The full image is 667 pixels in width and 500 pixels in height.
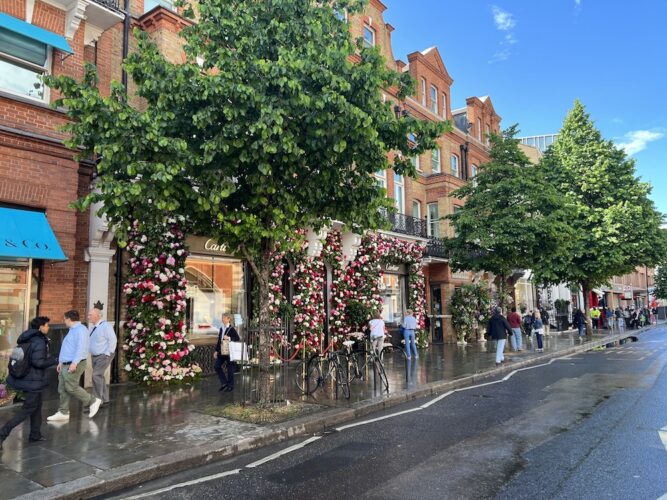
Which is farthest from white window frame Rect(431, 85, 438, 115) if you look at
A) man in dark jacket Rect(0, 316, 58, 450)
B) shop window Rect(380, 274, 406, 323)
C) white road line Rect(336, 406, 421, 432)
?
man in dark jacket Rect(0, 316, 58, 450)

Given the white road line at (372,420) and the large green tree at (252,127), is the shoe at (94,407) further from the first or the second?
the white road line at (372,420)

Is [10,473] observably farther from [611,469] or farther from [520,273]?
[520,273]

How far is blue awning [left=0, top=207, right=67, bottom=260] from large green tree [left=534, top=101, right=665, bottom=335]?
21616 mm

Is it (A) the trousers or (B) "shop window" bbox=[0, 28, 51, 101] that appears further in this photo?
(B) "shop window" bbox=[0, 28, 51, 101]

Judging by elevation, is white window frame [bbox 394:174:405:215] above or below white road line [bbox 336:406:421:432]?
above

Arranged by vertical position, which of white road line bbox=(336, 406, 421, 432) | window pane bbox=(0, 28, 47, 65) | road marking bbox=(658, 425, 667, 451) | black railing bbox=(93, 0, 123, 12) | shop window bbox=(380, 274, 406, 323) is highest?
black railing bbox=(93, 0, 123, 12)

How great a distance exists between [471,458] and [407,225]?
52.3 feet

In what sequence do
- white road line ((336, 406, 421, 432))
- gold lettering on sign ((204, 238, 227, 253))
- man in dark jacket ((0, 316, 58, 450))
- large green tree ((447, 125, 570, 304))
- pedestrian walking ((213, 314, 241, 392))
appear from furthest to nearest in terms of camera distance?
1. large green tree ((447, 125, 570, 304))
2. gold lettering on sign ((204, 238, 227, 253))
3. pedestrian walking ((213, 314, 241, 392))
4. white road line ((336, 406, 421, 432))
5. man in dark jacket ((0, 316, 58, 450))

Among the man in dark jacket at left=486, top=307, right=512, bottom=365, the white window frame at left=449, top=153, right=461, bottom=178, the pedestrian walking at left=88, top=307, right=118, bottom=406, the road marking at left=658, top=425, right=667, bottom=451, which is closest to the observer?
the road marking at left=658, top=425, right=667, bottom=451

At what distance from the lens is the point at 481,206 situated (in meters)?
17.6

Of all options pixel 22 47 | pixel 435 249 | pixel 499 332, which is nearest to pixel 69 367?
pixel 22 47

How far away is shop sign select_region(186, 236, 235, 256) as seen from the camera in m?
13.0

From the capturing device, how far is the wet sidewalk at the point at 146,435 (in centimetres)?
514

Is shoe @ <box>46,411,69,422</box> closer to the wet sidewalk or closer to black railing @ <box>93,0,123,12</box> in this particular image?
the wet sidewalk
